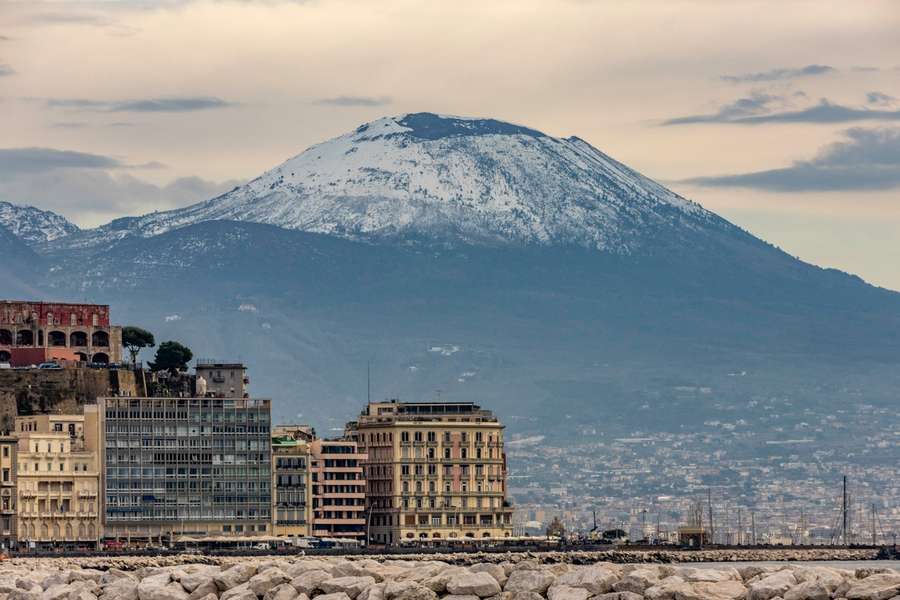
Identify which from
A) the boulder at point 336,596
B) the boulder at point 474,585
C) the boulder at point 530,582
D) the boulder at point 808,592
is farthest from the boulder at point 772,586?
the boulder at point 336,596

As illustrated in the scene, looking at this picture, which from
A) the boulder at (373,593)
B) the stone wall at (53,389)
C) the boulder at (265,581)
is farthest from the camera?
the stone wall at (53,389)

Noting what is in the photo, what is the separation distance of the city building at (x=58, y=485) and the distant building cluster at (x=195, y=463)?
82mm

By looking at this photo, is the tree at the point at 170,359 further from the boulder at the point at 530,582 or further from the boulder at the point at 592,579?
the boulder at the point at 592,579

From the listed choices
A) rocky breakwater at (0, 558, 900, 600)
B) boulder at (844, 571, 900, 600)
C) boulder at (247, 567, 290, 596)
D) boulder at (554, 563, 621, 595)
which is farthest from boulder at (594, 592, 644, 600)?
boulder at (247, 567, 290, 596)

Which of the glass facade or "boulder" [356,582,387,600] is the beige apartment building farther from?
"boulder" [356,582,387,600]

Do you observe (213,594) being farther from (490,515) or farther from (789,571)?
(490,515)

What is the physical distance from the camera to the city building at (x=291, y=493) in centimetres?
15588

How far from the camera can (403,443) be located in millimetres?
162250

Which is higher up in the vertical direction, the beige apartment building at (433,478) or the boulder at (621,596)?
the beige apartment building at (433,478)

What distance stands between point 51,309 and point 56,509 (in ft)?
81.4

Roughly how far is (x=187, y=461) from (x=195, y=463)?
1.96 feet

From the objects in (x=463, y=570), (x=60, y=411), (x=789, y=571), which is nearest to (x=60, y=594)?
(x=463, y=570)

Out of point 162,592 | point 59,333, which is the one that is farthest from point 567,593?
point 59,333

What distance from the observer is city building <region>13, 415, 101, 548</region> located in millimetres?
148750
